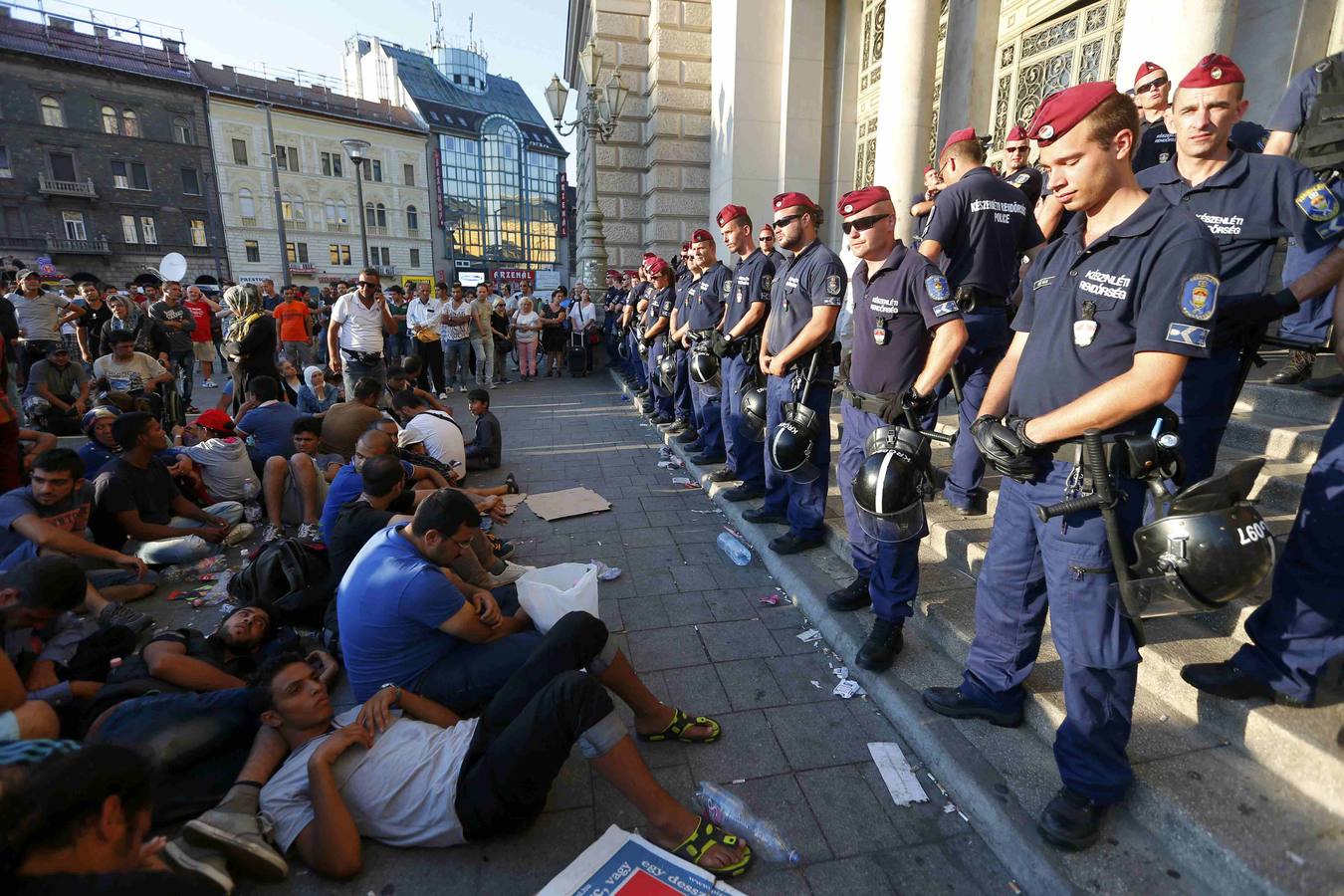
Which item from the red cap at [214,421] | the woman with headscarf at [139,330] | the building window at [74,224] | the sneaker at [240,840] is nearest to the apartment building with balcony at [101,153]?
the building window at [74,224]

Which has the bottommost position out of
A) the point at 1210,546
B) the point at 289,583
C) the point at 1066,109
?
the point at 289,583

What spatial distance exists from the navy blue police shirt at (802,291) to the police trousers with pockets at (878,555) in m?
0.79

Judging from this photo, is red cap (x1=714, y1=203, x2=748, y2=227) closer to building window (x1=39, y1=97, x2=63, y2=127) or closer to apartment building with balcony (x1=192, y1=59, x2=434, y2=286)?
apartment building with balcony (x1=192, y1=59, x2=434, y2=286)

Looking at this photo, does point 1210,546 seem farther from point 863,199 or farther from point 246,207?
point 246,207

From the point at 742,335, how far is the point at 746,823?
3.58m

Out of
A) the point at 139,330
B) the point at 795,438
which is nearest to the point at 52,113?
the point at 139,330

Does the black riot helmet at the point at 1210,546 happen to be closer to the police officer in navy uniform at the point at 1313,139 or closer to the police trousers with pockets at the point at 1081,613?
the police trousers with pockets at the point at 1081,613

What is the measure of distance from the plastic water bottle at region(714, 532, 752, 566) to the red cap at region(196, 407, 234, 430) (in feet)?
15.1

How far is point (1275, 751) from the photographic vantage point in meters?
2.00

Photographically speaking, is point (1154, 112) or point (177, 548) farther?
point (177, 548)

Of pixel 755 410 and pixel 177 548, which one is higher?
pixel 755 410

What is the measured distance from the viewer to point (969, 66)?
7.10m

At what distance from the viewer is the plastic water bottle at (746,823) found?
2107 mm

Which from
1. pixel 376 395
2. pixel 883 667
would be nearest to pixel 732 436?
pixel 883 667
